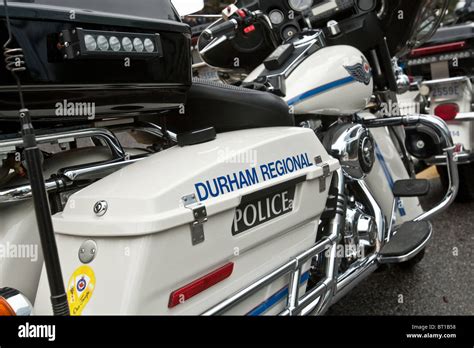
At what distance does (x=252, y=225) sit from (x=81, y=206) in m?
0.43

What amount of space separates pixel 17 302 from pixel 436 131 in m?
1.72

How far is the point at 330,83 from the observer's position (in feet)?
6.58

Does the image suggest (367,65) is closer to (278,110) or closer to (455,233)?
(278,110)

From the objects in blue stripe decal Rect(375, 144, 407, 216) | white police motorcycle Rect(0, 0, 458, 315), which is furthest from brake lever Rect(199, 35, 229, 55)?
blue stripe decal Rect(375, 144, 407, 216)

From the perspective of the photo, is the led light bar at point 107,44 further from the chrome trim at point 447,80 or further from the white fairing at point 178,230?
the chrome trim at point 447,80

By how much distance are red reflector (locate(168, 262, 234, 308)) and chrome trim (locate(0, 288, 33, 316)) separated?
1.00 feet

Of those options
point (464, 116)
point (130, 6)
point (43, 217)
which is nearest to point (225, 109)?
point (130, 6)

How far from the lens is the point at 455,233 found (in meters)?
3.04

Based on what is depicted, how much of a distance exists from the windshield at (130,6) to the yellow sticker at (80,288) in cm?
57

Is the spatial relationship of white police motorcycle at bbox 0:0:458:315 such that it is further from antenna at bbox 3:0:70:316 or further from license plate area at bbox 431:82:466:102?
license plate area at bbox 431:82:466:102

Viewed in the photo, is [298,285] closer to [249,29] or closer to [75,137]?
[75,137]

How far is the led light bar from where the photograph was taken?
1023 millimetres

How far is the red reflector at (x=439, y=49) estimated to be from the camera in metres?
3.33

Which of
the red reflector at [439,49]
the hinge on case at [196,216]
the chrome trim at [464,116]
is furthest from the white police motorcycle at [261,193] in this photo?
the red reflector at [439,49]
